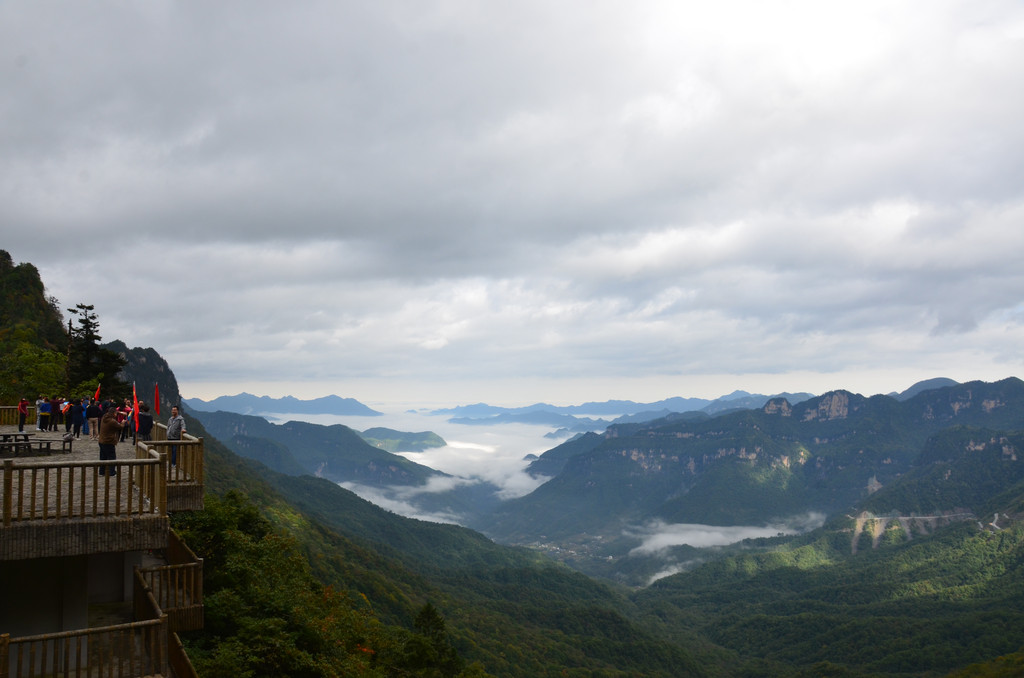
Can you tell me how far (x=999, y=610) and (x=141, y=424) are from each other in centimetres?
25201

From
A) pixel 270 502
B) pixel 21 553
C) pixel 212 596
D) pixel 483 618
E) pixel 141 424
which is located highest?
pixel 141 424

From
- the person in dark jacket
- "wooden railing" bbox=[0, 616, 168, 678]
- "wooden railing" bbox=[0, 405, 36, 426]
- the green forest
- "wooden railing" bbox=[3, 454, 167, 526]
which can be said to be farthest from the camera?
"wooden railing" bbox=[0, 405, 36, 426]

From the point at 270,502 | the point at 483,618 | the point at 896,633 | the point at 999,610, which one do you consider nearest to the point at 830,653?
the point at 896,633

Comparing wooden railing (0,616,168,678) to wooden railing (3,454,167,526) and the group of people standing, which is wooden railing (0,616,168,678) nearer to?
wooden railing (3,454,167,526)

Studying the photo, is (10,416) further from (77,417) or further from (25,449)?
(25,449)

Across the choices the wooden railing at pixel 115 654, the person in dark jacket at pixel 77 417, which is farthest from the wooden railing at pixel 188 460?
the person in dark jacket at pixel 77 417

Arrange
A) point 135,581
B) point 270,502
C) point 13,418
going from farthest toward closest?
1. point 270,502
2. point 13,418
3. point 135,581

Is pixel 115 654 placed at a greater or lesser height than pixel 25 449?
lesser

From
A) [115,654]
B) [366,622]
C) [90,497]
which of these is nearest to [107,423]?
[90,497]

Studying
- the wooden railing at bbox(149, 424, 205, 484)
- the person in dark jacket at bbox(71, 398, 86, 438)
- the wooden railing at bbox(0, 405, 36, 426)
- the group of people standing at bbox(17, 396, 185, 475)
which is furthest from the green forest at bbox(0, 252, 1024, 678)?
the wooden railing at bbox(0, 405, 36, 426)

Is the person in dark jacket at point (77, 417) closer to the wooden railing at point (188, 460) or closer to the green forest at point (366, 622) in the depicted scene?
the green forest at point (366, 622)

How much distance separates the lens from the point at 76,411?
26188mm

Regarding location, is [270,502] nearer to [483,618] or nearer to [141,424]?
[483,618]

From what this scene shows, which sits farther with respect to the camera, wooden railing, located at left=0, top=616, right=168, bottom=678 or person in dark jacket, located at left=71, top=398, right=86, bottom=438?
person in dark jacket, located at left=71, top=398, right=86, bottom=438
